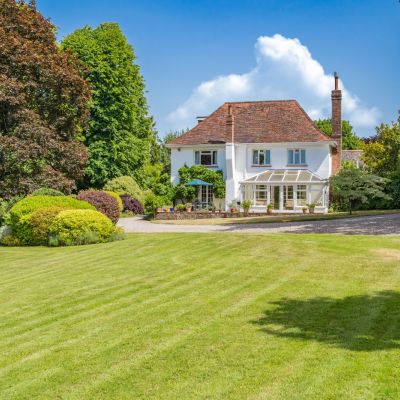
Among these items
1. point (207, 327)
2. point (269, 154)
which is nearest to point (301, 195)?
point (269, 154)

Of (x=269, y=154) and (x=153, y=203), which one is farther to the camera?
(x=269, y=154)

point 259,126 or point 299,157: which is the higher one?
point 259,126

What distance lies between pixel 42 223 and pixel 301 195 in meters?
25.2

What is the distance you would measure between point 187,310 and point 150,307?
706 millimetres

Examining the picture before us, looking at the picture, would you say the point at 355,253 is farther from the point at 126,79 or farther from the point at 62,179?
the point at 126,79

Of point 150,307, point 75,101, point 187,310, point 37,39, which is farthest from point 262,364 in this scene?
point 37,39

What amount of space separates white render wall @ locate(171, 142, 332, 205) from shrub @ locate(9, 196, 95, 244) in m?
21.1

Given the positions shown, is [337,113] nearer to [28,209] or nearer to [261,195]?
[261,195]

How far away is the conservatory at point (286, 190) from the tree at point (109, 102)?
11.2 meters

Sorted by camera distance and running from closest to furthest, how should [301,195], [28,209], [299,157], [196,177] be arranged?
[28,209], [301,195], [299,157], [196,177]

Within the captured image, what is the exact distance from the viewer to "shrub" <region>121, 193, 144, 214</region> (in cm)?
4250

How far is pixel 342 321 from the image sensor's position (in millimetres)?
7719

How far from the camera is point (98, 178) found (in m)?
44.9

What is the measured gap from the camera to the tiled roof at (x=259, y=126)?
42.2m
